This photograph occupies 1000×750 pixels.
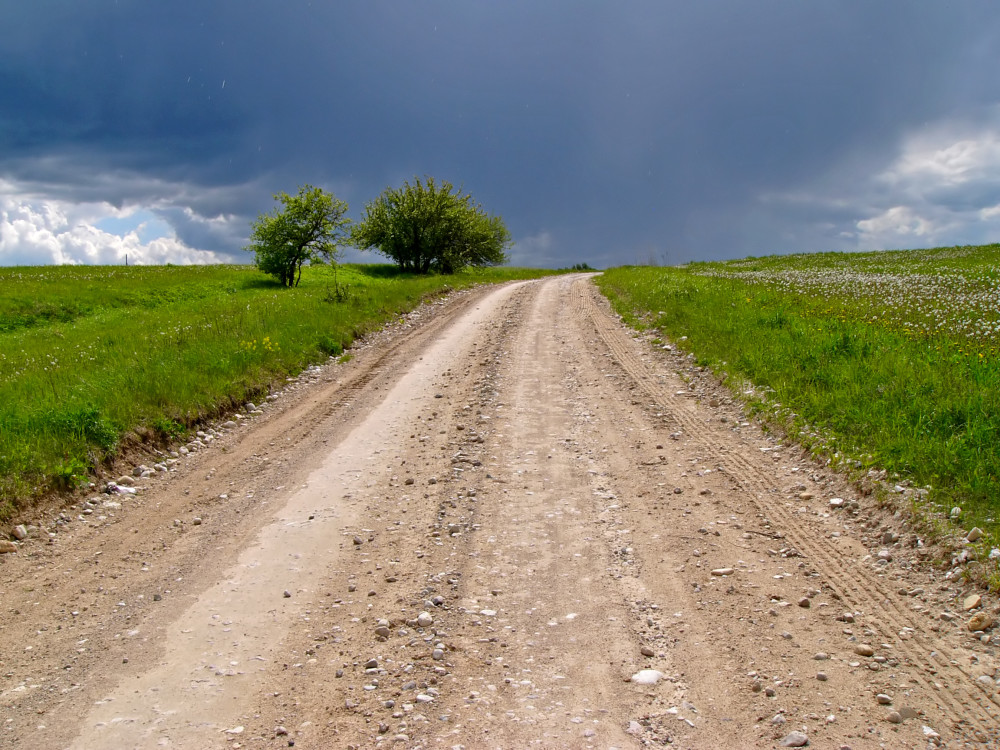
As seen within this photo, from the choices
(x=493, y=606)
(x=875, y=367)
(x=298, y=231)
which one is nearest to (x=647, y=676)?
(x=493, y=606)

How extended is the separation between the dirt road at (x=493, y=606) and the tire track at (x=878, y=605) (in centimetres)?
2

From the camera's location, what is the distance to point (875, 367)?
10211 millimetres

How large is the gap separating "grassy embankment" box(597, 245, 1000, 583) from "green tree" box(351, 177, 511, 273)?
35.1 metres

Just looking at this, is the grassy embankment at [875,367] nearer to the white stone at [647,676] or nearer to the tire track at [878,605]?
the tire track at [878,605]

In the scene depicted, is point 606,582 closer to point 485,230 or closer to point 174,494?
point 174,494

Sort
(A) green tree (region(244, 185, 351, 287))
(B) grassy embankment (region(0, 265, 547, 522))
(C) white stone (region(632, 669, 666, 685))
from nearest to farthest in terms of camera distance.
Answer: (C) white stone (region(632, 669, 666, 685)) → (B) grassy embankment (region(0, 265, 547, 522)) → (A) green tree (region(244, 185, 351, 287))

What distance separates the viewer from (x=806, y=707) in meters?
3.96

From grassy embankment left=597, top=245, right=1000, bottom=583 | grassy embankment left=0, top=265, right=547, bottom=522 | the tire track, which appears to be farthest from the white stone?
grassy embankment left=0, top=265, right=547, bottom=522

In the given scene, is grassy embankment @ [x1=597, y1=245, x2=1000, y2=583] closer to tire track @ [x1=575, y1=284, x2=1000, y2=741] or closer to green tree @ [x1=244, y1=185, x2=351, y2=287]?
tire track @ [x1=575, y1=284, x2=1000, y2=741]

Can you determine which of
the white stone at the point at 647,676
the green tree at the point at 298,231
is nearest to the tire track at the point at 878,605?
the white stone at the point at 647,676

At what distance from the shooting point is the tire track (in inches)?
156

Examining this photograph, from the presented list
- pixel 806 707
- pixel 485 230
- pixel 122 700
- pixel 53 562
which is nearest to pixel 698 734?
pixel 806 707

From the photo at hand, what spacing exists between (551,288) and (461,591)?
28610mm

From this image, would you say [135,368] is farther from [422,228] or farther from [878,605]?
[422,228]
